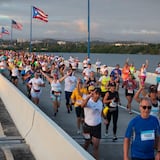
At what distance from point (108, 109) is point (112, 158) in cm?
193

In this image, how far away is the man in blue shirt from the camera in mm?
6732

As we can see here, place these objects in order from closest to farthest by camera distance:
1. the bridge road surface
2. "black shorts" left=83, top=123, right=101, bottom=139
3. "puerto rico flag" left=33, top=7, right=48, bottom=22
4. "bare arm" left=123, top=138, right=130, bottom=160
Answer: "bare arm" left=123, top=138, right=130, bottom=160, "black shorts" left=83, top=123, right=101, bottom=139, the bridge road surface, "puerto rico flag" left=33, top=7, right=48, bottom=22

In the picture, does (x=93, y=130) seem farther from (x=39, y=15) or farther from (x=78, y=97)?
(x=39, y=15)

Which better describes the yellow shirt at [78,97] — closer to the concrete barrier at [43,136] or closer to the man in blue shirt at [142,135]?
the concrete barrier at [43,136]

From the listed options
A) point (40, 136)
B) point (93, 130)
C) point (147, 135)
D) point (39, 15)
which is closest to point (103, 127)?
point (93, 130)

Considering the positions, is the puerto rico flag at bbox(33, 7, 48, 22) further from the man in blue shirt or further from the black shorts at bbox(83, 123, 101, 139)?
the man in blue shirt

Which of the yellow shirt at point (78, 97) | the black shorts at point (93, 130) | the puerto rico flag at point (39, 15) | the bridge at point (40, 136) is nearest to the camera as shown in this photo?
the bridge at point (40, 136)

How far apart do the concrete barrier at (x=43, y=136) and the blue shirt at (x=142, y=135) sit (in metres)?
0.65

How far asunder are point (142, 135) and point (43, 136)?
11.6 feet

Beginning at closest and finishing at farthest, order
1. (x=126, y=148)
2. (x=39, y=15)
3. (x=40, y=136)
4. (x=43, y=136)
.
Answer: (x=126, y=148) → (x=43, y=136) → (x=40, y=136) → (x=39, y=15)

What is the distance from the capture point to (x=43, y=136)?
9.88 meters

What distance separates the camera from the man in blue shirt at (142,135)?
22.1 ft

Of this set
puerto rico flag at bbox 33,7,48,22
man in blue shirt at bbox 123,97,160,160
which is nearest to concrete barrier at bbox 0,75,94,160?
man in blue shirt at bbox 123,97,160,160

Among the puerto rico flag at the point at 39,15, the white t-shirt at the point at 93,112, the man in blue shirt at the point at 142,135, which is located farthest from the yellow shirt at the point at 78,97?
the puerto rico flag at the point at 39,15
